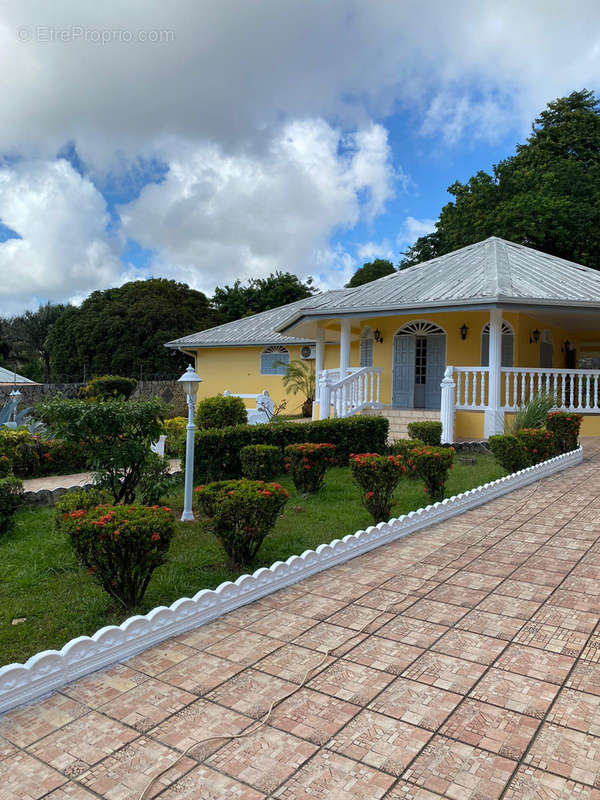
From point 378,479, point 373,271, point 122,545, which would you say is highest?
point 373,271

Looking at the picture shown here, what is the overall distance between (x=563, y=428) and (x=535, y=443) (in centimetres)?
178

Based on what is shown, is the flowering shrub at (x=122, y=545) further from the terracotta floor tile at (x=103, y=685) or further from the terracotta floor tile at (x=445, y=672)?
the terracotta floor tile at (x=445, y=672)

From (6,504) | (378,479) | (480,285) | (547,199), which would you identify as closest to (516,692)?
(378,479)

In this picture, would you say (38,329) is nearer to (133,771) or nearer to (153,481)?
(153,481)

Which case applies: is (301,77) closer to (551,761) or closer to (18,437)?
(18,437)

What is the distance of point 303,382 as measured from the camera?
19125mm

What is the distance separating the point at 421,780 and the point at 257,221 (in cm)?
1962

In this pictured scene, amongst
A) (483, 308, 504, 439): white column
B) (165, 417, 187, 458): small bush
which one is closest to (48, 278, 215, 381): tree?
(165, 417, 187, 458): small bush

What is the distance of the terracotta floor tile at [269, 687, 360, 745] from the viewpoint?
2682 millimetres

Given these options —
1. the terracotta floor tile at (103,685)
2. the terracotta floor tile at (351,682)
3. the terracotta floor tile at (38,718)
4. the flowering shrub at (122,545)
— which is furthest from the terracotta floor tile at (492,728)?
the flowering shrub at (122,545)

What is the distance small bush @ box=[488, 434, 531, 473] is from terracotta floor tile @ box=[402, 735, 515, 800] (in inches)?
272

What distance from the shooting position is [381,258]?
127 ft

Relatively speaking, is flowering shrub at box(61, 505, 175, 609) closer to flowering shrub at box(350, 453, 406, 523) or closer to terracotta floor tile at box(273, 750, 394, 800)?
terracotta floor tile at box(273, 750, 394, 800)

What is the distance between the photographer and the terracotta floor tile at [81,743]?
8.18 ft
